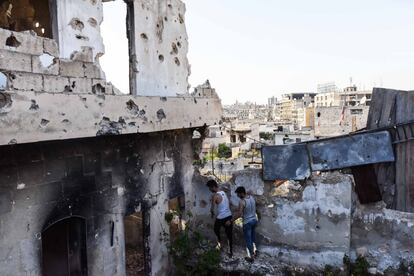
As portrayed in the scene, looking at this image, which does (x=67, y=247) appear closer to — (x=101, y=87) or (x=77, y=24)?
(x=101, y=87)

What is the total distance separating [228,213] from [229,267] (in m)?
0.92

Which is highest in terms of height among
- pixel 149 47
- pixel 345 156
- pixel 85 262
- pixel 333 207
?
pixel 149 47

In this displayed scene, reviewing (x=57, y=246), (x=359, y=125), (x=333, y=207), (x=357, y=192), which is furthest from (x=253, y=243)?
(x=359, y=125)

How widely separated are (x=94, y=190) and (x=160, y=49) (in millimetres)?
2630

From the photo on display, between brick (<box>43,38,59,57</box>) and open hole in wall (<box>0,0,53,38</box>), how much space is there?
3.63m

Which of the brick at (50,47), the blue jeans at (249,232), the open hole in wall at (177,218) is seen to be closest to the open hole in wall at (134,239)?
the open hole in wall at (177,218)

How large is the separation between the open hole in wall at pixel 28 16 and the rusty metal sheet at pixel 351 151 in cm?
580

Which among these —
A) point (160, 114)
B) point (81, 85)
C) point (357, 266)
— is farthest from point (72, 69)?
point (357, 266)

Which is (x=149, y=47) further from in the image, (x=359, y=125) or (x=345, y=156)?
(x=359, y=125)

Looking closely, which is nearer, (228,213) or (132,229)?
(228,213)

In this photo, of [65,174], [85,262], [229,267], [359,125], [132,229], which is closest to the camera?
[65,174]

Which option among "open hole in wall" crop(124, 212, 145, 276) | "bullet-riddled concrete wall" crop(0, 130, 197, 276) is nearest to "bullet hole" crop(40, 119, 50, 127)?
"bullet-riddled concrete wall" crop(0, 130, 197, 276)

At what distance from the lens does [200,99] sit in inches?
257

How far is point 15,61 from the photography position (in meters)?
3.75
